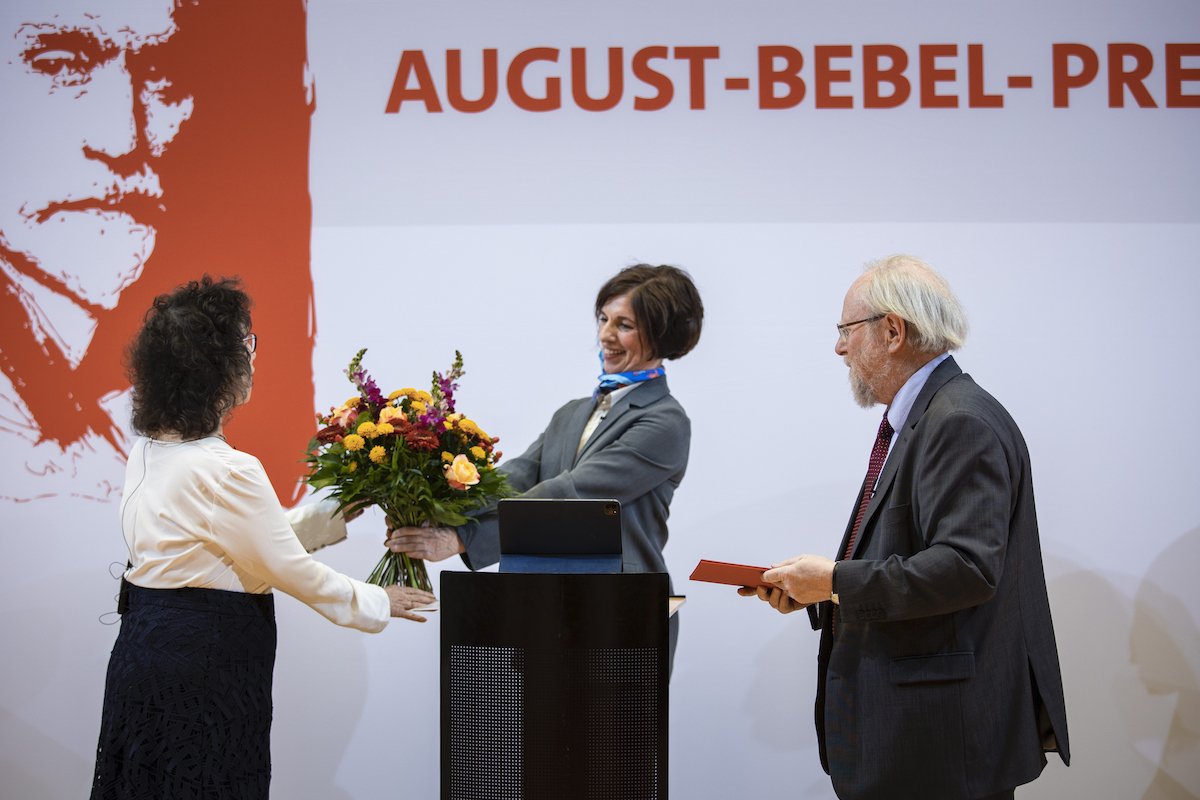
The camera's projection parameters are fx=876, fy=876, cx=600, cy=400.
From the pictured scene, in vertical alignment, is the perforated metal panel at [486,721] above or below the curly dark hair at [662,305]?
below

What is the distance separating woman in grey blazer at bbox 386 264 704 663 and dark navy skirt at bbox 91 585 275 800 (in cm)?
53

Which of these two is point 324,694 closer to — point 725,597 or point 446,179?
point 725,597

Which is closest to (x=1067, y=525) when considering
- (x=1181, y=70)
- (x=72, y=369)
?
(x=1181, y=70)

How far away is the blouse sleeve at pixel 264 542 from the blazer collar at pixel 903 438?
4.03ft

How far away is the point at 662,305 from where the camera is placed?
2.84 metres

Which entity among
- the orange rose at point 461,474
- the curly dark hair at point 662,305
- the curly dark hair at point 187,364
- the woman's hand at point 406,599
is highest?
the curly dark hair at point 662,305

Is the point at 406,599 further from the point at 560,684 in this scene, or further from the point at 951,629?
the point at 951,629

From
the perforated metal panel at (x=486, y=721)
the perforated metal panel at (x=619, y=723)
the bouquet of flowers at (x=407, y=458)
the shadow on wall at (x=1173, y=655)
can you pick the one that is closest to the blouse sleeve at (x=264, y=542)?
the bouquet of flowers at (x=407, y=458)

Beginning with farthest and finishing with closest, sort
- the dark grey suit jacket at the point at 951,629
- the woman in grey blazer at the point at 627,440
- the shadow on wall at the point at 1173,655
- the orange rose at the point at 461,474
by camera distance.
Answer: the shadow on wall at the point at 1173,655
the woman in grey blazer at the point at 627,440
the orange rose at the point at 461,474
the dark grey suit jacket at the point at 951,629

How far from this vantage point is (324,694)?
3.54 metres

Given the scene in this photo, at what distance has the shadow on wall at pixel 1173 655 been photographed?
3.43 m

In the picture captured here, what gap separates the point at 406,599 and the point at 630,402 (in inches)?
36.2

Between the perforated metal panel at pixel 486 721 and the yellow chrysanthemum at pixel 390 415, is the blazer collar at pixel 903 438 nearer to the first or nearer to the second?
the perforated metal panel at pixel 486 721

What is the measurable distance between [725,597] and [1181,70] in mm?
2826
